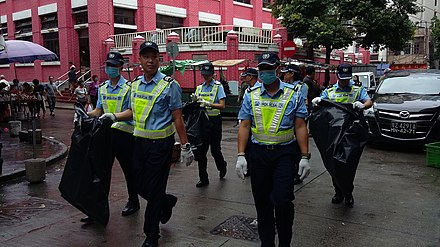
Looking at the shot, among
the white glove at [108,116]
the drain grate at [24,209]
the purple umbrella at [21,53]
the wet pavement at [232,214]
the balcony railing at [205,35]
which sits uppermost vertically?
the balcony railing at [205,35]

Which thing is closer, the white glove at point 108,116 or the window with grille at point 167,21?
the white glove at point 108,116

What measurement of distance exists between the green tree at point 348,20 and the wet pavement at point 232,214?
50.0 feet

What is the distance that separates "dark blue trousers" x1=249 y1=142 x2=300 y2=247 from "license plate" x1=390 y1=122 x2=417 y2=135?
21.6ft

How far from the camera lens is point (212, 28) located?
23969mm

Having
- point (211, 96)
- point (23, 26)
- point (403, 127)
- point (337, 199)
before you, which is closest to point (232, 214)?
point (337, 199)

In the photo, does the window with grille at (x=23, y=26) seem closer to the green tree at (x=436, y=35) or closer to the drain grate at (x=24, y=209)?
the drain grate at (x=24, y=209)

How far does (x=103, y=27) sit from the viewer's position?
25.8 meters

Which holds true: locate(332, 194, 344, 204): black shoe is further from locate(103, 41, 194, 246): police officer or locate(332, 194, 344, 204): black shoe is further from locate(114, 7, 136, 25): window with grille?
locate(114, 7, 136, 25): window with grille

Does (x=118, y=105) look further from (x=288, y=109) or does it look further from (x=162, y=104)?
(x=288, y=109)

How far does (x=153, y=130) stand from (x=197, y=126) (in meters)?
1.99

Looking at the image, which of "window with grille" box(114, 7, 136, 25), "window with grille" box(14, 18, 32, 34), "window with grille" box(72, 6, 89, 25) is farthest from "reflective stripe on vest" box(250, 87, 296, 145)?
"window with grille" box(14, 18, 32, 34)

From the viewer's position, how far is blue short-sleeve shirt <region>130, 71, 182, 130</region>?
14.7ft

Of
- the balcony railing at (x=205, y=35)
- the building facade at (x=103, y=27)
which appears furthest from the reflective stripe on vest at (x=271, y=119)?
the balcony railing at (x=205, y=35)

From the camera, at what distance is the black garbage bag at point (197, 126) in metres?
6.40
